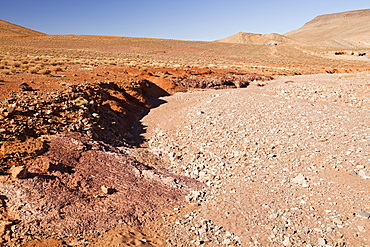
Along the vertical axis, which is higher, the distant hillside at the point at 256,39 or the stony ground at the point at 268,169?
the distant hillside at the point at 256,39

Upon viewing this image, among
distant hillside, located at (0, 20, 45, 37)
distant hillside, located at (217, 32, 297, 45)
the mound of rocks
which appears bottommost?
the mound of rocks

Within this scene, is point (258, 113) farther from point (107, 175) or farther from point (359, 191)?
point (107, 175)

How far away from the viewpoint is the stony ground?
14.2ft

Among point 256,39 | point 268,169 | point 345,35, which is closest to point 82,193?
point 268,169

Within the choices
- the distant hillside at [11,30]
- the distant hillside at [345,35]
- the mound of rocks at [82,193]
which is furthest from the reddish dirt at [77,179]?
the distant hillside at [345,35]

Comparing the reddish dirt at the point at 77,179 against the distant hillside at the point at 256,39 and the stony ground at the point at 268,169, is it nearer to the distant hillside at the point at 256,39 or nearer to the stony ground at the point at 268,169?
the stony ground at the point at 268,169

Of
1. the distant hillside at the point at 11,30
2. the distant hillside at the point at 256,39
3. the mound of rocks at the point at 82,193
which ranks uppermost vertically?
the distant hillside at the point at 256,39

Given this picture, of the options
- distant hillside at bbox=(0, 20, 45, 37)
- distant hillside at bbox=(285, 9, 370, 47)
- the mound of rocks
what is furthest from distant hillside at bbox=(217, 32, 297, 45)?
the mound of rocks

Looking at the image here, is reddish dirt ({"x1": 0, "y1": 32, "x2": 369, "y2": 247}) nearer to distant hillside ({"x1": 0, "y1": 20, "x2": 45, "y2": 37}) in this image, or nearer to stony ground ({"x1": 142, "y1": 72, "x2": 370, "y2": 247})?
stony ground ({"x1": 142, "y1": 72, "x2": 370, "y2": 247})

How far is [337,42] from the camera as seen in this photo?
82.4 m

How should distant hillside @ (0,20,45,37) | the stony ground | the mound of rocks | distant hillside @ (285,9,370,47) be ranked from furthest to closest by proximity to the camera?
distant hillside @ (285,9,370,47) < distant hillside @ (0,20,45,37) < the stony ground < the mound of rocks

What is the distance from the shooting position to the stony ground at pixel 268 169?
433 centimetres

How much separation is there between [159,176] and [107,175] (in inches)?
43.4

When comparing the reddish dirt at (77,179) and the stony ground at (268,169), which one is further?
the stony ground at (268,169)
